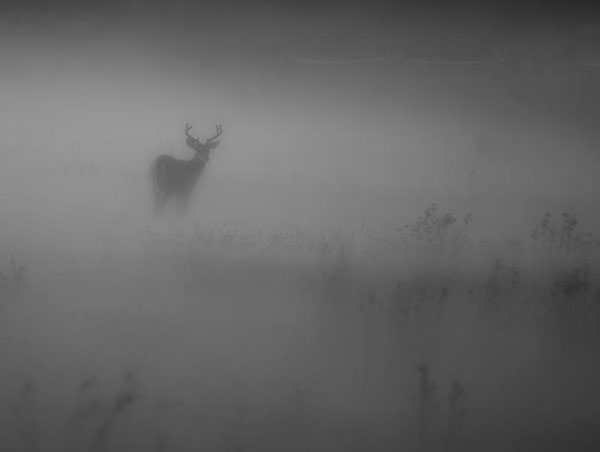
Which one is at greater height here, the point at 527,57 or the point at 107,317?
the point at 527,57

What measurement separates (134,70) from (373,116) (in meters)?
0.96

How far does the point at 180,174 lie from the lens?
202cm

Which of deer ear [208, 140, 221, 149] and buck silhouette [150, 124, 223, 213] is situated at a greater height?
deer ear [208, 140, 221, 149]

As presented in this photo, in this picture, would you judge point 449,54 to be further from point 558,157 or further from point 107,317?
point 107,317

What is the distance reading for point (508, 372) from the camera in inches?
77.0

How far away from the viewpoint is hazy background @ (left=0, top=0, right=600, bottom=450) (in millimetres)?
1989

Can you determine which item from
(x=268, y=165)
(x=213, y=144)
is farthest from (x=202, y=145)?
(x=268, y=165)

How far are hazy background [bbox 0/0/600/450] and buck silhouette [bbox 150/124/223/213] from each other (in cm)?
3

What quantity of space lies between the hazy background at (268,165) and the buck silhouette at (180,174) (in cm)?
3

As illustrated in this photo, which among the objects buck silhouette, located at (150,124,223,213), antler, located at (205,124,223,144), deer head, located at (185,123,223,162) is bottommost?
buck silhouette, located at (150,124,223,213)

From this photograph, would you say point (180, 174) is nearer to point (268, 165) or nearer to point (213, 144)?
point (213, 144)

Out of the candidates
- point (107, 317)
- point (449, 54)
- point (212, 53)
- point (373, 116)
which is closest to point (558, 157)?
point (449, 54)

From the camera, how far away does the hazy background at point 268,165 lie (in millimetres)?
1989

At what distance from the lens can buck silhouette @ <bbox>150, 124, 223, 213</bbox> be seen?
2.02 meters
